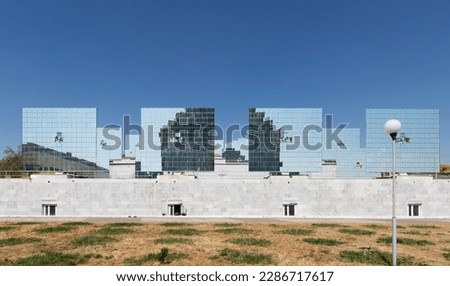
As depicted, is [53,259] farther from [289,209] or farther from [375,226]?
[289,209]

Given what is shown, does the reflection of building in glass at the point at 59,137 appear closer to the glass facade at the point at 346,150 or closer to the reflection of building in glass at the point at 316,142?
the reflection of building in glass at the point at 316,142

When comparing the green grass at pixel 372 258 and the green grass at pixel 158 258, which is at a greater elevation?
the green grass at pixel 158 258

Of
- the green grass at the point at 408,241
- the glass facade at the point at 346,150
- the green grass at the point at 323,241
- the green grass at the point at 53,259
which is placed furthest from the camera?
the glass facade at the point at 346,150

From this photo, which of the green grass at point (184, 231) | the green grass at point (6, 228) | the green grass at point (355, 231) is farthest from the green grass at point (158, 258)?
the green grass at point (6, 228)

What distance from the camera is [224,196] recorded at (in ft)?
86.0

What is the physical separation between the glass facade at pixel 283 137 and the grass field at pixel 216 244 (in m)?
20.2

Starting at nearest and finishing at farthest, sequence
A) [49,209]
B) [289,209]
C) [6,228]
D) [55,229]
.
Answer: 1. [55,229]
2. [6,228]
3. [49,209]
4. [289,209]

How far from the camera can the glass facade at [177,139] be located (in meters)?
40.0

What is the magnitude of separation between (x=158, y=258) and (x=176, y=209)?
16029 mm

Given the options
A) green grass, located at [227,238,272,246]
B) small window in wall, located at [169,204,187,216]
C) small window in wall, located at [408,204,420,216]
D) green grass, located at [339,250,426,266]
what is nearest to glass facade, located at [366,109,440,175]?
small window in wall, located at [408,204,420,216]

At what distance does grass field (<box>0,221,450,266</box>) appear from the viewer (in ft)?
34.8

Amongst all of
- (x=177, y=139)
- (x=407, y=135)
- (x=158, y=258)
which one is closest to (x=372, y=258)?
(x=158, y=258)

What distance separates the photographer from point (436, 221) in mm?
20938
